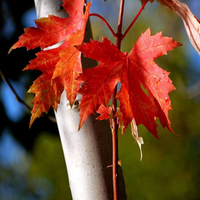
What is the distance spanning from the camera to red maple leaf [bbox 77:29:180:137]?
0.30m

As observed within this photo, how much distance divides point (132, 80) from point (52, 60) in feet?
0.49

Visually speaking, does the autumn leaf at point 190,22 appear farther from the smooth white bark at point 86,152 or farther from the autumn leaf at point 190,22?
the smooth white bark at point 86,152

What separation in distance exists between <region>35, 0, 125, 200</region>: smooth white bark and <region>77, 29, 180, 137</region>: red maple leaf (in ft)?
0.58

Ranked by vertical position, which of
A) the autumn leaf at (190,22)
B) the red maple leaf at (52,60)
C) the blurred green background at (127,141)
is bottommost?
the blurred green background at (127,141)

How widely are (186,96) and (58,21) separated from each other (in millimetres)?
1059

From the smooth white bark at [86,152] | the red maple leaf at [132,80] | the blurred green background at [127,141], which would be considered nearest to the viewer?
the red maple leaf at [132,80]

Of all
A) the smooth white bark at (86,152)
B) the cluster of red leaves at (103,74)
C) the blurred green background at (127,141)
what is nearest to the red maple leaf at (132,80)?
the cluster of red leaves at (103,74)

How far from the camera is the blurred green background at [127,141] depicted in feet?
3.77

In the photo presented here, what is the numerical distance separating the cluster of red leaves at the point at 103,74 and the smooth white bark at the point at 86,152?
136 millimetres

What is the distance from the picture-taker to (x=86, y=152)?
1.53 feet

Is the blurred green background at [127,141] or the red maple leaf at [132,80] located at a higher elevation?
the red maple leaf at [132,80]

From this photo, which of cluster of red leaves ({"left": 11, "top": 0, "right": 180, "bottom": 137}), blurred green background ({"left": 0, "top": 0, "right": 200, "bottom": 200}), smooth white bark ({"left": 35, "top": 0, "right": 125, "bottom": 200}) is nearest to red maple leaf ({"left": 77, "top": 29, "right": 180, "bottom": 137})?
cluster of red leaves ({"left": 11, "top": 0, "right": 180, "bottom": 137})

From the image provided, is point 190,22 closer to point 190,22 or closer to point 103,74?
point 190,22

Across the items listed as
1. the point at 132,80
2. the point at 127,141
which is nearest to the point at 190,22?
the point at 132,80
